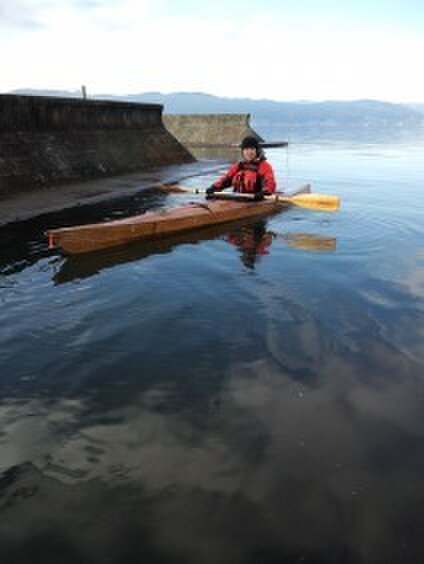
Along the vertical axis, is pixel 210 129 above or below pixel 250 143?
below

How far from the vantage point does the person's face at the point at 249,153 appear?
45.3 ft

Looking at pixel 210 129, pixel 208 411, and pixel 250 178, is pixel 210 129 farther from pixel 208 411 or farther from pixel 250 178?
pixel 208 411

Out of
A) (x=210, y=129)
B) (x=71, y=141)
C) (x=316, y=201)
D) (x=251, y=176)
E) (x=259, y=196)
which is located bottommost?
(x=316, y=201)

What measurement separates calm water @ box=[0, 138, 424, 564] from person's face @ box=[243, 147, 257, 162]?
15.5 ft

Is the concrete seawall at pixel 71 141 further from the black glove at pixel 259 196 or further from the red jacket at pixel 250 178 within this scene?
the black glove at pixel 259 196

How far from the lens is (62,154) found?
1988cm

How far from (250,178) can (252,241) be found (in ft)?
9.63

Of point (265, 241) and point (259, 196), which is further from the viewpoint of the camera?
point (259, 196)

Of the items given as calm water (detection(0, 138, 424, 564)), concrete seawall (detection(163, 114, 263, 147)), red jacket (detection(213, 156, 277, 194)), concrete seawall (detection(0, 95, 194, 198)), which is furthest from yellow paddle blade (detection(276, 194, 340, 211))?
concrete seawall (detection(163, 114, 263, 147))

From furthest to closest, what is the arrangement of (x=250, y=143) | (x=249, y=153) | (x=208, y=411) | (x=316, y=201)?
(x=316, y=201) → (x=249, y=153) → (x=250, y=143) → (x=208, y=411)

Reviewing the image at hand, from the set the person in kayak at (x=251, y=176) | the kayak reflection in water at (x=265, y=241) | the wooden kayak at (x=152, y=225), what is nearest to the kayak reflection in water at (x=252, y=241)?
the kayak reflection in water at (x=265, y=241)

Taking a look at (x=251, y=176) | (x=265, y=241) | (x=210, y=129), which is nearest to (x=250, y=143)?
(x=251, y=176)

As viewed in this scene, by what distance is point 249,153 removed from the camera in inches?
548

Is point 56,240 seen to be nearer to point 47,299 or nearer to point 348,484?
point 47,299
